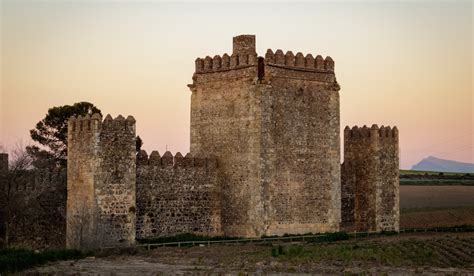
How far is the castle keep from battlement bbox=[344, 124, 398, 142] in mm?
2818

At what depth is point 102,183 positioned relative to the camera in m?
Answer: 35.0

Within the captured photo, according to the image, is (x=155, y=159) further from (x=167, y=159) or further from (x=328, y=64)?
(x=328, y=64)

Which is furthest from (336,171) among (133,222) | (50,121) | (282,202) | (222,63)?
(50,121)

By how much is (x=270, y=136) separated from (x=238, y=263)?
8.67 meters

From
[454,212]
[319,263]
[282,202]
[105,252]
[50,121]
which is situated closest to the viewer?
[319,263]

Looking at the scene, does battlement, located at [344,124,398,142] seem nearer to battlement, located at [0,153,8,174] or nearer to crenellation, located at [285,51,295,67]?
crenellation, located at [285,51,295,67]

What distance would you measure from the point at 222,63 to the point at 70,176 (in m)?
7.95

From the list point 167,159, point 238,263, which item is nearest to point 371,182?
point 167,159

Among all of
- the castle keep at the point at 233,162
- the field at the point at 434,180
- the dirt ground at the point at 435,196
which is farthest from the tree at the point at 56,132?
the field at the point at 434,180

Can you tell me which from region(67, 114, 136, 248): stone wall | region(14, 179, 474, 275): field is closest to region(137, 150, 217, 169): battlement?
region(67, 114, 136, 248): stone wall

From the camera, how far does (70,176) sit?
36156 millimetres

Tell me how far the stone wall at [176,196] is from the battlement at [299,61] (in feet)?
15.1

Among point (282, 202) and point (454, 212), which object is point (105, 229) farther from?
point (454, 212)

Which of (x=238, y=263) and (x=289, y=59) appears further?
(x=289, y=59)
